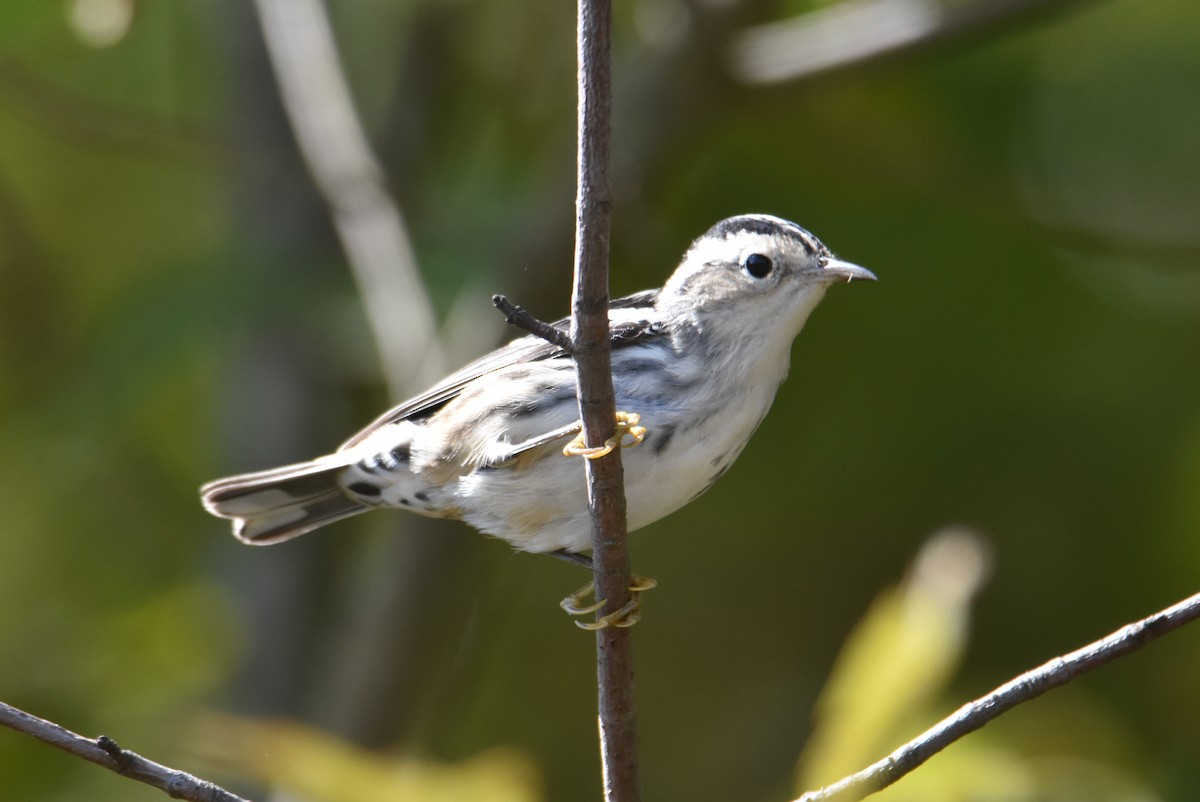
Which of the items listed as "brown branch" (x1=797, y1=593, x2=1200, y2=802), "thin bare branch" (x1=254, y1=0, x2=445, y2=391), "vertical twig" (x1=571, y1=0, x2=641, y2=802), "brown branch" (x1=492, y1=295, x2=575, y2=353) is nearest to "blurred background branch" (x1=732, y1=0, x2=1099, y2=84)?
"thin bare branch" (x1=254, y1=0, x2=445, y2=391)

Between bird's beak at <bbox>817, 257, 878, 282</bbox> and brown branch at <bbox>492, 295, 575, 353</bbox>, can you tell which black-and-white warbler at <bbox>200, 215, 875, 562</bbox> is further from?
brown branch at <bbox>492, 295, 575, 353</bbox>

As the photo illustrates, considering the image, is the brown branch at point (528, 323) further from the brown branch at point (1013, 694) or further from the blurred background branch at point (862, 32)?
the blurred background branch at point (862, 32)

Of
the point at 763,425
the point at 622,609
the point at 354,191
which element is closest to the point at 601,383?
the point at 622,609

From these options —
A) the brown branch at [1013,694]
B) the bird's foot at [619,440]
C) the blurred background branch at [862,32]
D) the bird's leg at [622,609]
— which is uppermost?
the blurred background branch at [862,32]

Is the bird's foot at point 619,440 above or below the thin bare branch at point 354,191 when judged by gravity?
below

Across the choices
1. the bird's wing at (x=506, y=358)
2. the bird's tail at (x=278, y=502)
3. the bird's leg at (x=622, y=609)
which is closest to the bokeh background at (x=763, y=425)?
the bird's tail at (x=278, y=502)

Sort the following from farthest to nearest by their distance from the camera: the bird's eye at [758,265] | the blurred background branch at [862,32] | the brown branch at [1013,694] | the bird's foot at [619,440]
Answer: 1. the blurred background branch at [862,32]
2. the bird's eye at [758,265]
3. the bird's foot at [619,440]
4. the brown branch at [1013,694]

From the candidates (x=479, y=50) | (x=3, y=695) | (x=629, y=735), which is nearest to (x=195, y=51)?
(x=479, y=50)
